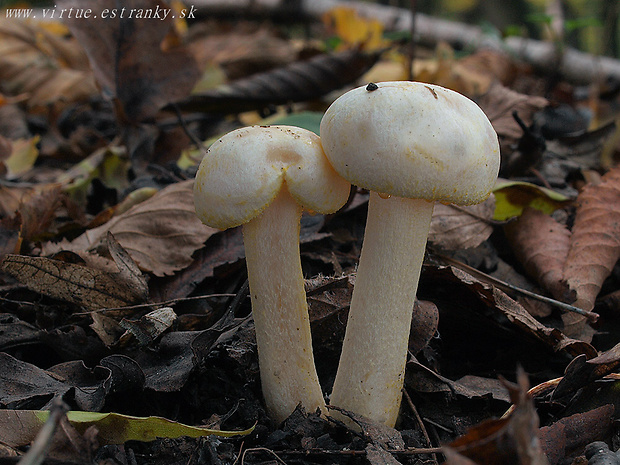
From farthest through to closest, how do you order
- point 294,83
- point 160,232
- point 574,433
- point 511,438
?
point 294,83
point 160,232
point 574,433
point 511,438

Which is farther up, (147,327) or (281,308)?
(281,308)

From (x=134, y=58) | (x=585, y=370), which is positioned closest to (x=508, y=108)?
(x=585, y=370)

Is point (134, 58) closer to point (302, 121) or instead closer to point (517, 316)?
point (302, 121)

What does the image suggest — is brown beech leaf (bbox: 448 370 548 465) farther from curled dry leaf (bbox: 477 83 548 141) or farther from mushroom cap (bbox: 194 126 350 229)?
curled dry leaf (bbox: 477 83 548 141)

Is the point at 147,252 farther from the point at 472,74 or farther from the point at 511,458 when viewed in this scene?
the point at 472,74

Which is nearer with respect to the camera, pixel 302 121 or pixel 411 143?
pixel 411 143

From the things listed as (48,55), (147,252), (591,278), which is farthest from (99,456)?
(48,55)

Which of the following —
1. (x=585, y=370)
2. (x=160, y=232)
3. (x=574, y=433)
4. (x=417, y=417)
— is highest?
(x=160, y=232)
